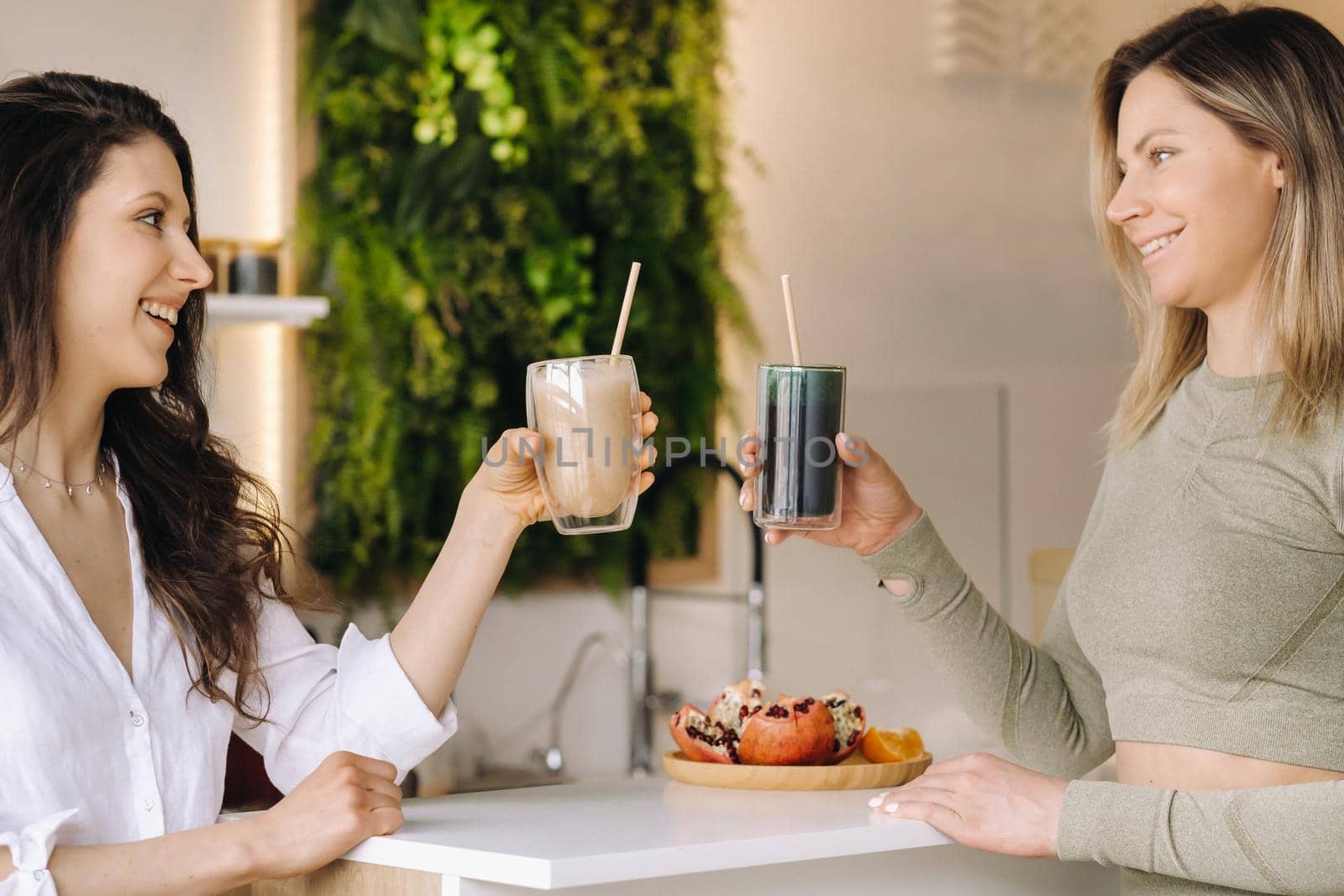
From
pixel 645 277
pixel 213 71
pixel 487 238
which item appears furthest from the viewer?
pixel 645 277

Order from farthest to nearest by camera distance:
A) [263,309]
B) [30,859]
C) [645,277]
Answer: [645,277] < [263,309] < [30,859]

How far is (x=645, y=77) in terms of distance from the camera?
13.0ft

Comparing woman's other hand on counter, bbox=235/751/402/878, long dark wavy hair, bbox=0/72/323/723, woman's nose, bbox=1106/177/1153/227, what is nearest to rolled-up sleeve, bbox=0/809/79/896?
woman's other hand on counter, bbox=235/751/402/878

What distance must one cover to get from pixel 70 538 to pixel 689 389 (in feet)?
8.39

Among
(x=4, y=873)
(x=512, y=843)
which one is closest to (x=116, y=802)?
(x=4, y=873)

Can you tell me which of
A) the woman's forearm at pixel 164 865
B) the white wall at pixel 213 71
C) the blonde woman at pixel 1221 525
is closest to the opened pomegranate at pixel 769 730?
the blonde woman at pixel 1221 525

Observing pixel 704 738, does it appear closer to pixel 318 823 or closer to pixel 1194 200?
pixel 318 823

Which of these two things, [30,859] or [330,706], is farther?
[330,706]

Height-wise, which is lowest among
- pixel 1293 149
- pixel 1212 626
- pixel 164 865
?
pixel 164 865

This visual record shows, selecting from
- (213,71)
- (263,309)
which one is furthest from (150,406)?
(213,71)

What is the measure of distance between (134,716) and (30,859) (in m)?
0.22

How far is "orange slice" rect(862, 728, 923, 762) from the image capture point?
5.65 feet

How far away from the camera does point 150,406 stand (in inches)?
69.4

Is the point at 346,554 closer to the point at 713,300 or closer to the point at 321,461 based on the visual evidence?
the point at 321,461
